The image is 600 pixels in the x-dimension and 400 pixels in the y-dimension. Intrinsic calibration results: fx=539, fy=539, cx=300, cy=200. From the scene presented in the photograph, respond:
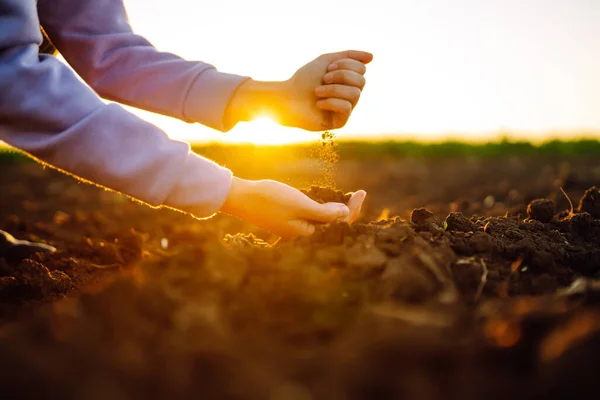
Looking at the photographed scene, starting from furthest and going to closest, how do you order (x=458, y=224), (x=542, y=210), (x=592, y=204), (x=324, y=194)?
(x=592, y=204) → (x=542, y=210) → (x=324, y=194) → (x=458, y=224)

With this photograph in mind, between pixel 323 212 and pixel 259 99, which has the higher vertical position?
pixel 259 99

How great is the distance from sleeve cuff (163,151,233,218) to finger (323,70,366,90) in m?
0.61

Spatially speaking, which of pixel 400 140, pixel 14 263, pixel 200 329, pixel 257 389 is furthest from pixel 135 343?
pixel 400 140

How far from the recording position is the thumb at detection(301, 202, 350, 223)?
2301mm

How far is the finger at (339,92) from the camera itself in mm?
2270

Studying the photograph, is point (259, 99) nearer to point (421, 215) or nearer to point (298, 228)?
point (298, 228)

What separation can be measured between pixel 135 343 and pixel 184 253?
566 mm

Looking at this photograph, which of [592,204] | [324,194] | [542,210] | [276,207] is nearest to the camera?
[276,207]

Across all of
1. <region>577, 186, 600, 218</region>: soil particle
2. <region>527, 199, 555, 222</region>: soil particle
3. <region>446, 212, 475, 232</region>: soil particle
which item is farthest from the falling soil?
<region>577, 186, 600, 218</region>: soil particle

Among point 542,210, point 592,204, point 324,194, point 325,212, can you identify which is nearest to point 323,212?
point 325,212

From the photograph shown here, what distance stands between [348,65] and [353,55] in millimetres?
89

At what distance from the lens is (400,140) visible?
15.3m

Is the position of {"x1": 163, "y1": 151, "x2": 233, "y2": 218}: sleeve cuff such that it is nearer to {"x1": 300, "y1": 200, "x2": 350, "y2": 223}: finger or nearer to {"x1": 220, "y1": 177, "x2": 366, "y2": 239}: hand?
{"x1": 220, "y1": 177, "x2": 366, "y2": 239}: hand

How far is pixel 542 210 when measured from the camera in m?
3.06
